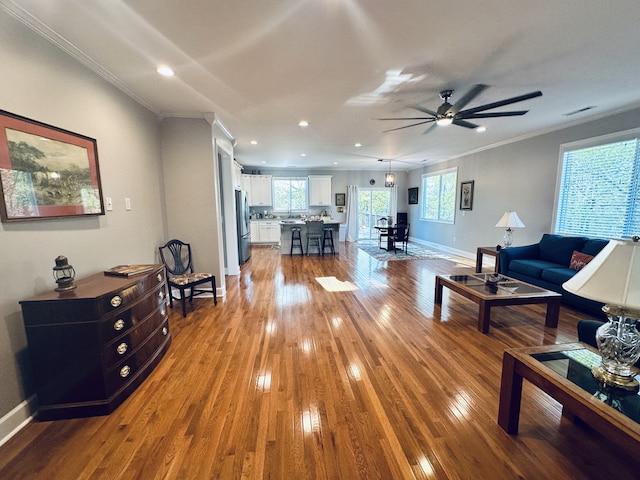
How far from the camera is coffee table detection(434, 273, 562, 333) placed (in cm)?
272

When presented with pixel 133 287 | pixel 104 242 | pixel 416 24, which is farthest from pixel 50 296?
pixel 416 24

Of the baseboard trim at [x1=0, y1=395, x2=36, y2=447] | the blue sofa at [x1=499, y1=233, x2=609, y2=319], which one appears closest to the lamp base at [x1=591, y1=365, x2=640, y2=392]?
the blue sofa at [x1=499, y1=233, x2=609, y2=319]

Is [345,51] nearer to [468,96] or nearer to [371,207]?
[468,96]

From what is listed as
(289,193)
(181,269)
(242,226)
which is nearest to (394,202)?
(289,193)

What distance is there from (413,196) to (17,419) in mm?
9618

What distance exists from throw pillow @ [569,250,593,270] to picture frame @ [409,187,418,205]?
568 cm

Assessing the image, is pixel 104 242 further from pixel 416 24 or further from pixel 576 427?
pixel 576 427

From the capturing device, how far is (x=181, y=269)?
11.7 feet

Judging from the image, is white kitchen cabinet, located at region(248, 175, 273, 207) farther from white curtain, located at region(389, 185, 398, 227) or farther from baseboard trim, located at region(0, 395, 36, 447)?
baseboard trim, located at region(0, 395, 36, 447)

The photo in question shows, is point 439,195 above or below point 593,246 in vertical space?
above

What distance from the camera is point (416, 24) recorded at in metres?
1.80

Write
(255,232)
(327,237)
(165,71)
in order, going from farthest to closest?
1. (255,232)
2. (327,237)
3. (165,71)

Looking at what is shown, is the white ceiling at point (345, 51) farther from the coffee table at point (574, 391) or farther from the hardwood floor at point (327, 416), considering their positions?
the hardwood floor at point (327, 416)

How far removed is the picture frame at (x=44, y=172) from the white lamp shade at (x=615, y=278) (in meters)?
3.10
